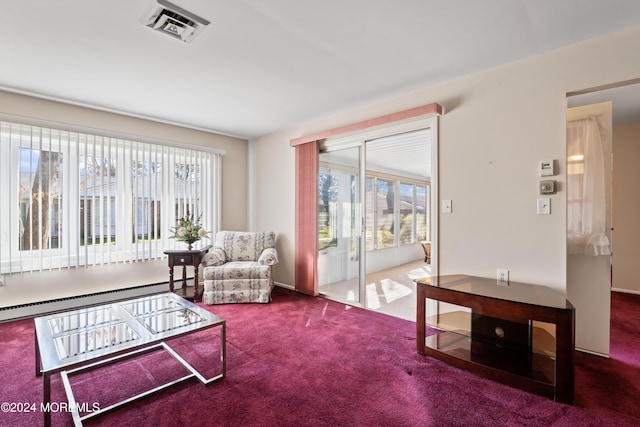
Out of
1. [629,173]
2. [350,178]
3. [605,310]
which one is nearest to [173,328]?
[350,178]

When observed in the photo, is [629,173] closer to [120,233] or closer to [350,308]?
[350,308]

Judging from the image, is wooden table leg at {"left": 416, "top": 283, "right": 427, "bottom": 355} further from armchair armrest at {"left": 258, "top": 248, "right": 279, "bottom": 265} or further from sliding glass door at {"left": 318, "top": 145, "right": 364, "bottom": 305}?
armchair armrest at {"left": 258, "top": 248, "right": 279, "bottom": 265}

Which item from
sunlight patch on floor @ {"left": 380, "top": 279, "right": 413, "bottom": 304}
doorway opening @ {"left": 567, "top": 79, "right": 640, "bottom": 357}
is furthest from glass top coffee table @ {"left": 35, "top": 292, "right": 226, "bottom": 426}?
doorway opening @ {"left": 567, "top": 79, "right": 640, "bottom": 357}

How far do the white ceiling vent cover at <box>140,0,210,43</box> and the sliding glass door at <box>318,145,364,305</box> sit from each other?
2153mm

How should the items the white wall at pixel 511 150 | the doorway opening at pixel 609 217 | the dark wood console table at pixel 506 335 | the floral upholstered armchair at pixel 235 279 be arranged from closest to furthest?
the dark wood console table at pixel 506 335, the white wall at pixel 511 150, the doorway opening at pixel 609 217, the floral upholstered armchair at pixel 235 279

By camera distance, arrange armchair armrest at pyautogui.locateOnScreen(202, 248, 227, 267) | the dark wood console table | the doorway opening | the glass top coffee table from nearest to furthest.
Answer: the glass top coffee table
the dark wood console table
the doorway opening
armchair armrest at pyautogui.locateOnScreen(202, 248, 227, 267)

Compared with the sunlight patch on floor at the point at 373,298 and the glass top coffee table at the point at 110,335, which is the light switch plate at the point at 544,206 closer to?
the sunlight patch on floor at the point at 373,298

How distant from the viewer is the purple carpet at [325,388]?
65.3 inches

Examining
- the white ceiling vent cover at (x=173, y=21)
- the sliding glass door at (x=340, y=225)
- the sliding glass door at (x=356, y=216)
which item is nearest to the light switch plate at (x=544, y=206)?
the sliding glass door at (x=356, y=216)

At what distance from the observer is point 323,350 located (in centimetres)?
246

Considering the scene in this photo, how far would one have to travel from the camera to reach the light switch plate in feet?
7.62

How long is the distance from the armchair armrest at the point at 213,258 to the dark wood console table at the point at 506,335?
98.4 inches

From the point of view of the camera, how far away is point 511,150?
8.18ft

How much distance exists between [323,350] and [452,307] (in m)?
1.30
